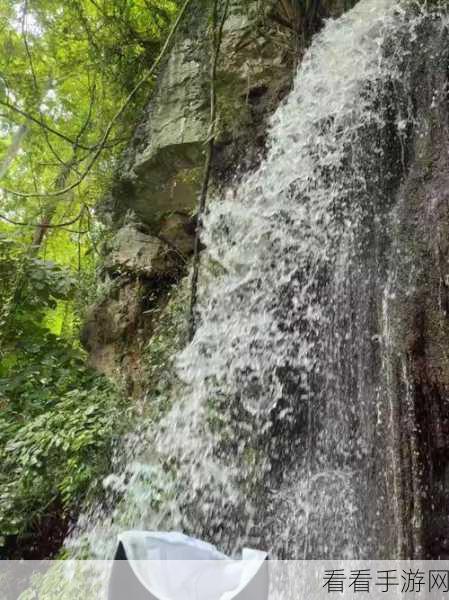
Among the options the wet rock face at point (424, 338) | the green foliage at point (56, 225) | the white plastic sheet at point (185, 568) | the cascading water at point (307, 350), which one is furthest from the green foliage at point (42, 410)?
the white plastic sheet at point (185, 568)

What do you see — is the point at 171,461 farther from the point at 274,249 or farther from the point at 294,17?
the point at 294,17

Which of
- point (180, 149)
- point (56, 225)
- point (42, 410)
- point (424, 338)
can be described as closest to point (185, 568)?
point (424, 338)

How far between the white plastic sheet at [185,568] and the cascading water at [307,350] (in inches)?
60.5

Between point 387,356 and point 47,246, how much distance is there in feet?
20.3

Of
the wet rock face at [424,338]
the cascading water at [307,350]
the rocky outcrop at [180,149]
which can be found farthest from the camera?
the rocky outcrop at [180,149]

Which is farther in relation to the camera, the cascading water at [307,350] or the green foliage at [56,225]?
the green foliage at [56,225]

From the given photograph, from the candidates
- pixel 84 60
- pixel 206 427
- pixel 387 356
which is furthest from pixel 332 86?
pixel 84 60

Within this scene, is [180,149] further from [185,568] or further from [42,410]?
[185,568]

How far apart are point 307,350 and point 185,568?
79.5 inches

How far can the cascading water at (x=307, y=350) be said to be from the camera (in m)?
2.73

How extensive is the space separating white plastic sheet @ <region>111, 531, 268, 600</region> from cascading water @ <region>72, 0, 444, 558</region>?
1.54 meters

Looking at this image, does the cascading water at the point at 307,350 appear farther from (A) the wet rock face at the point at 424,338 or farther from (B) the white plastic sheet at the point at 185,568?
(B) the white plastic sheet at the point at 185,568

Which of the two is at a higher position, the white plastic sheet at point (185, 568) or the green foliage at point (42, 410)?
the green foliage at point (42, 410)

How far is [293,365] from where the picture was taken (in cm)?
314
